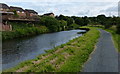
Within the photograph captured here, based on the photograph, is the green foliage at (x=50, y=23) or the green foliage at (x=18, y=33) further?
the green foliage at (x=50, y=23)

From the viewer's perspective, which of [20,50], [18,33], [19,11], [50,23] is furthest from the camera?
[19,11]

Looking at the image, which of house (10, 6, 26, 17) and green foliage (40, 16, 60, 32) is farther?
green foliage (40, 16, 60, 32)

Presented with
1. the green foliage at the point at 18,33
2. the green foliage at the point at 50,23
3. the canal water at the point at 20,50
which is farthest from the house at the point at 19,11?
the canal water at the point at 20,50

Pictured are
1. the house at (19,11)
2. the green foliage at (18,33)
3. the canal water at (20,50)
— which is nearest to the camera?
the canal water at (20,50)

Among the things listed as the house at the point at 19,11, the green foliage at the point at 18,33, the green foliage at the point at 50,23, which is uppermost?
the house at the point at 19,11

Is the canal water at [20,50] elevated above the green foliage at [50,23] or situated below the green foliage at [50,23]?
below

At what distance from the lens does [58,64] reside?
1016 centimetres

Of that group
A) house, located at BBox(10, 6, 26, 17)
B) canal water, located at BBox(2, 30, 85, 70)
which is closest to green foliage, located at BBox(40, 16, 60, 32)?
house, located at BBox(10, 6, 26, 17)

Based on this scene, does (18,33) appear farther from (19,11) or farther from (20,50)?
(19,11)

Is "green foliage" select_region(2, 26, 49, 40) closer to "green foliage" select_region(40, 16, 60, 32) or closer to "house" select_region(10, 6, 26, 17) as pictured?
"green foliage" select_region(40, 16, 60, 32)

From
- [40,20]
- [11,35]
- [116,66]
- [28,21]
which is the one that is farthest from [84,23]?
[116,66]

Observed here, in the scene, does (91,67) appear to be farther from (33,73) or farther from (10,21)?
(10,21)

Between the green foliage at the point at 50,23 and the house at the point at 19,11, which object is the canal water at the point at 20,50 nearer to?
the house at the point at 19,11

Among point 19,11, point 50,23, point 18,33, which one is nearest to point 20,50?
point 18,33
